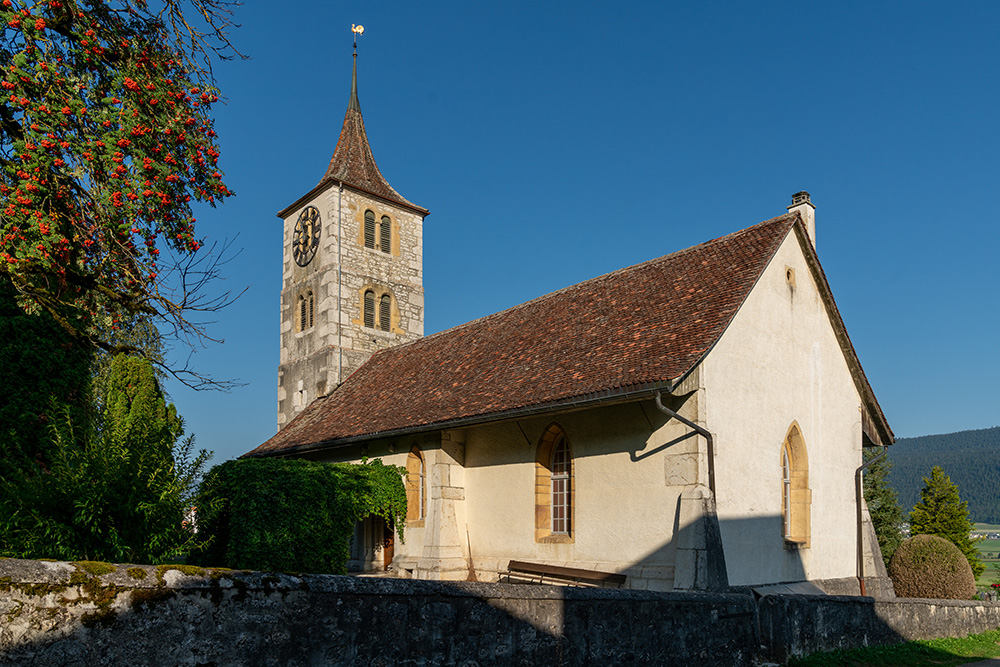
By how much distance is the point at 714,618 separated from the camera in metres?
7.87

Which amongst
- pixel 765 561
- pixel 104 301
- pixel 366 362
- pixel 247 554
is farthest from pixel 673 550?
pixel 366 362

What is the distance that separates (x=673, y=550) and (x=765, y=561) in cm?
247

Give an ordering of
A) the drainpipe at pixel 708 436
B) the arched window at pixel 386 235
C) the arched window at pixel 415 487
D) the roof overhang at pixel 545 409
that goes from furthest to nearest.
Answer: the arched window at pixel 386 235 < the arched window at pixel 415 487 < the drainpipe at pixel 708 436 < the roof overhang at pixel 545 409

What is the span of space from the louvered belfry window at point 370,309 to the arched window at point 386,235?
6.82 feet

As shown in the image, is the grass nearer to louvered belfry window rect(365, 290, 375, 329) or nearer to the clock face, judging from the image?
louvered belfry window rect(365, 290, 375, 329)

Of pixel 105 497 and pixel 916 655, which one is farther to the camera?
pixel 916 655

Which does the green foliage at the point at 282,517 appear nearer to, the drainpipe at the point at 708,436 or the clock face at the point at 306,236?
the drainpipe at the point at 708,436

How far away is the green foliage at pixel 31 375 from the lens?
8578mm

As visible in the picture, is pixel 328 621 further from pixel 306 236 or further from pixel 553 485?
pixel 306 236

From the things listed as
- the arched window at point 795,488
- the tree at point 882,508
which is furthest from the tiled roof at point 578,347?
the tree at point 882,508

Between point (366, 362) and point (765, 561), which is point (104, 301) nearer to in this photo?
point (765, 561)

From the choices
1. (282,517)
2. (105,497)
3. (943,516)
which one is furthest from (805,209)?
(943,516)

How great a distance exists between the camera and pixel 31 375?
878cm

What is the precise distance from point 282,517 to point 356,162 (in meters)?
18.9
